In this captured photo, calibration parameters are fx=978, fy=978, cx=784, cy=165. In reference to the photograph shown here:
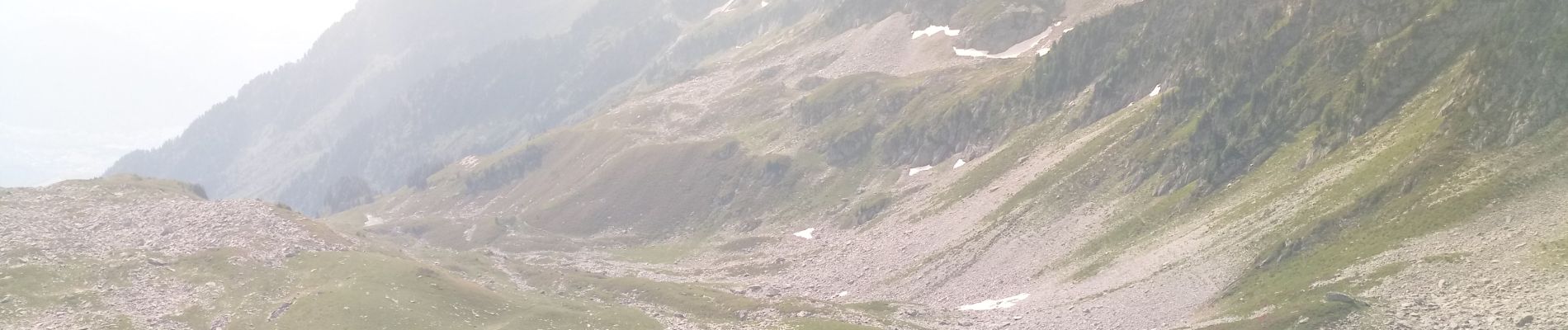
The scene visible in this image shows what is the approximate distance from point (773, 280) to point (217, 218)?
6668 centimetres

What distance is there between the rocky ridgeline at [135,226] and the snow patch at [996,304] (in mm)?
70023

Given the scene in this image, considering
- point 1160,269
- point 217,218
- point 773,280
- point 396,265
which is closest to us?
point 1160,269

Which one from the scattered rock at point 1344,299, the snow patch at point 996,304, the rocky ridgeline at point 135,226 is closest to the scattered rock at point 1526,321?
the scattered rock at point 1344,299

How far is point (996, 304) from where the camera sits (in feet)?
308

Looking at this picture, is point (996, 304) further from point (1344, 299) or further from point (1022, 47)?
point (1022, 47)

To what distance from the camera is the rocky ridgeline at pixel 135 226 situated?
3807 inches

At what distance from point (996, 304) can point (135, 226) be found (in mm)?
95856

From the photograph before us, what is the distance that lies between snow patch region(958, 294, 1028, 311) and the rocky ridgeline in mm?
70023

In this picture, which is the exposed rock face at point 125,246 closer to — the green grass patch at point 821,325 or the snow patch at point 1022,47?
the green grass patch at point 821,325

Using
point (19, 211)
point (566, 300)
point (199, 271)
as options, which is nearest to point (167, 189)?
point (19, 211)

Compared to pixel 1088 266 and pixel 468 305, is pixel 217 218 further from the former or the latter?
pixel 1088 266

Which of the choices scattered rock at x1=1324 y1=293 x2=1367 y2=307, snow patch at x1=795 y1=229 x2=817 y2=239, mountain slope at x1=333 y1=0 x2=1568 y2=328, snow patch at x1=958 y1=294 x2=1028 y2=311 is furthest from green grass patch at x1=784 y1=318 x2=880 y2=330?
snow patch at x1=795 y1=229 x2=817 y2=239

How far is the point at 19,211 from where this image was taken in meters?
107

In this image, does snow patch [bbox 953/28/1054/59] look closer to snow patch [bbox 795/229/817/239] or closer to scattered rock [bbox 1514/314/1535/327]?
snow patch [bbox 795/229/817/239]
